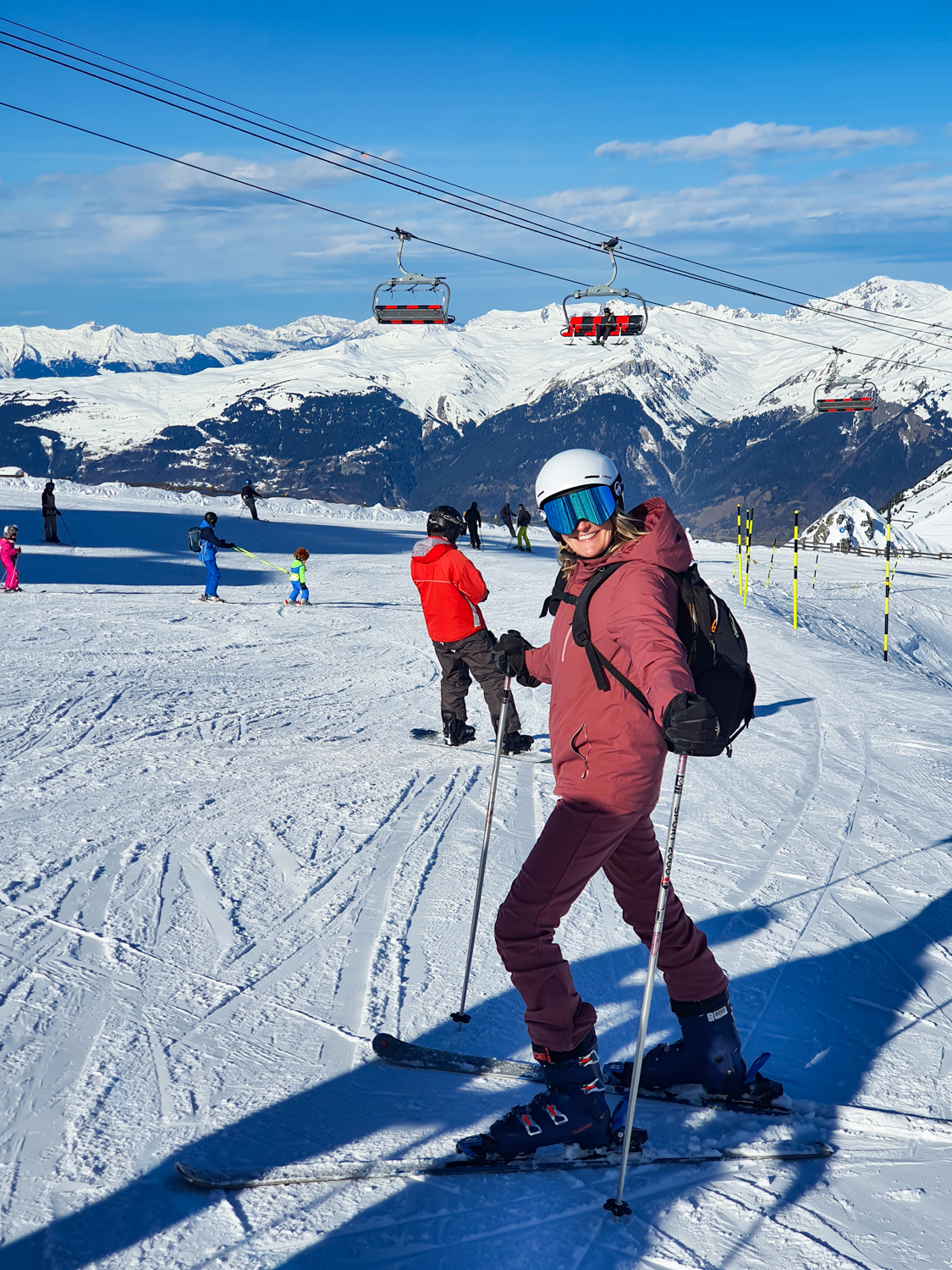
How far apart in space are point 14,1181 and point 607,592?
86.1 inches

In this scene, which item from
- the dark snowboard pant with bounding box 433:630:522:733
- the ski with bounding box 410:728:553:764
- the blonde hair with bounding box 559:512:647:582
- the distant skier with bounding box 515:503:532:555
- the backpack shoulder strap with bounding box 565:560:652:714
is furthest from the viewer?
the distant skier with bounding box 515:503:532:555

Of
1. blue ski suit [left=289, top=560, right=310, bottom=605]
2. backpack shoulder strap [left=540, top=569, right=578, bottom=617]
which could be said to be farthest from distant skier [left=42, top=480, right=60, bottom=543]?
backpack shoulder strap [left=540, top=569, right=578, bottom=617]

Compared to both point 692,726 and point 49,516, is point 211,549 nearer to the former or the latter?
point 49,516

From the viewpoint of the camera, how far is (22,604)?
14.9m

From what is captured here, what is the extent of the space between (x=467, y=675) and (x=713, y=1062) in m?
4.53

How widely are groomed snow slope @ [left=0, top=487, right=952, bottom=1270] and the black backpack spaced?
1293 mm

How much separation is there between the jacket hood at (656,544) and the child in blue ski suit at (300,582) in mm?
13470

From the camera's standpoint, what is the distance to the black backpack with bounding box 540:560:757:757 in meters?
2.64

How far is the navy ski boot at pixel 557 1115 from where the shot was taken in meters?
2.70

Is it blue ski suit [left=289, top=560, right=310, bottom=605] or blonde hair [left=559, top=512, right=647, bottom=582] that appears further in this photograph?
blue ski suit [left=289, top=560, right=310, bottom=605]

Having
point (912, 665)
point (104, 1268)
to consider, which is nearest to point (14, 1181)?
point (104, 1268)

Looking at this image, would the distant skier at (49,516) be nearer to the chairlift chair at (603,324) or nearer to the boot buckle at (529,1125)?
the chairlift chair at (603,324)

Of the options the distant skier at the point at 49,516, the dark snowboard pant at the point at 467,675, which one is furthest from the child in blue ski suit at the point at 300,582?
the distant skier at the point at 49,516

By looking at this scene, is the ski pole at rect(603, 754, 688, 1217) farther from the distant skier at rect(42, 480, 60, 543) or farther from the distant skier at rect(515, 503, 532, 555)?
the distant skier at rect(515, 503, 532, 555)
